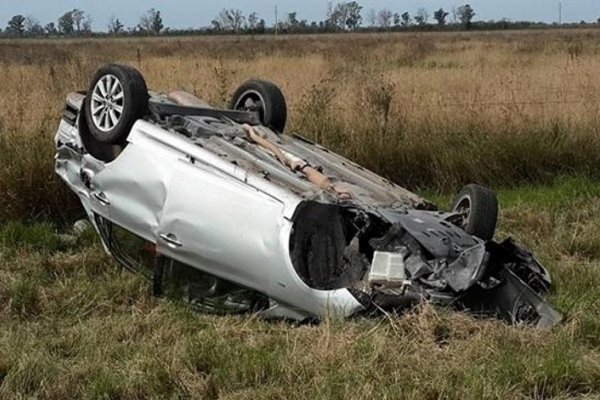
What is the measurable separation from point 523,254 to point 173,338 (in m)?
2.11

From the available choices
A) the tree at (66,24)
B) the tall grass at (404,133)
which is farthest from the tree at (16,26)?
the tall grass at (404,133)

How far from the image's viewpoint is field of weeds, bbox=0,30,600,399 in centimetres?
355

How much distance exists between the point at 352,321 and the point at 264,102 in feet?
8.99

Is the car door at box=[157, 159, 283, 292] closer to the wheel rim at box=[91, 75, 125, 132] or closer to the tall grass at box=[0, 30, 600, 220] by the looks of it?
the wheel rim at box=[91, 75, 125, 132]

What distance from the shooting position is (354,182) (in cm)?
535

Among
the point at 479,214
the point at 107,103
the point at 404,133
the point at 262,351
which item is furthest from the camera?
the point at 404,133

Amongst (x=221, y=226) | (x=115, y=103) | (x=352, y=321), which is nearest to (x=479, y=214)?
(x=352, y=321)

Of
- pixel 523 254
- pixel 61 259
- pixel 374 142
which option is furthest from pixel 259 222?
pixel 374 142

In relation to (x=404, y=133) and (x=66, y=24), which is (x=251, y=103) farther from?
(x=66, y=24)

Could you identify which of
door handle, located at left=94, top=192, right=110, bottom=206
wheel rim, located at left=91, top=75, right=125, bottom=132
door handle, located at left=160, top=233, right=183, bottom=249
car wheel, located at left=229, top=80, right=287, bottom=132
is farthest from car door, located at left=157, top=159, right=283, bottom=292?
car wheel, located at left=229, top=80, right=287, bottom=132

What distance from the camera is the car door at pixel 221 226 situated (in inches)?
168

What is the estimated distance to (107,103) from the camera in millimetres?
5496

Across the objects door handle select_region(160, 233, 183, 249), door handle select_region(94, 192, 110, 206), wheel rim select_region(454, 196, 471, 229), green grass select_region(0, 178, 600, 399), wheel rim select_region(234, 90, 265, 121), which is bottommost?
green grass select_region(0, 178, 600, 399)

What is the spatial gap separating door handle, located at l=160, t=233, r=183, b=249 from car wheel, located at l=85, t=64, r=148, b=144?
1.01m
